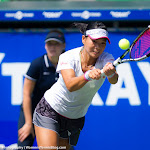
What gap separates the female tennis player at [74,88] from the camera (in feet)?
8.13

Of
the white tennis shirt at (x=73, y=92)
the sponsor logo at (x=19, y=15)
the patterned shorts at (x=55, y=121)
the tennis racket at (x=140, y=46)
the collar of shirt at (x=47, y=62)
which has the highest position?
the sponsor logo at (x=19, y=15)

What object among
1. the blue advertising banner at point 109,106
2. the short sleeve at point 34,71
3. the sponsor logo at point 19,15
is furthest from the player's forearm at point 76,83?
the sponsor logo at point 19,15

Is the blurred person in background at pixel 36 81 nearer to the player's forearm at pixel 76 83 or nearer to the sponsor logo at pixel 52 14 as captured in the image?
the sponsor logo at pixel 52 14

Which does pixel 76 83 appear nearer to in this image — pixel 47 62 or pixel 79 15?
pixel 47 62

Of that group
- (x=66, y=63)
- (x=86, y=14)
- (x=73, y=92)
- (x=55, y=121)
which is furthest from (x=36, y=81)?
(x=86, y=14)

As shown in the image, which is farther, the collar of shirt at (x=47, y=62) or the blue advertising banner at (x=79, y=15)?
the blue advertising banner at (x=79, y=15)

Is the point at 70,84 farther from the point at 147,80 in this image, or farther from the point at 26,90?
the point at 147,80

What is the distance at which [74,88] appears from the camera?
2.46m

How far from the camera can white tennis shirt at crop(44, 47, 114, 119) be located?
2609 mm

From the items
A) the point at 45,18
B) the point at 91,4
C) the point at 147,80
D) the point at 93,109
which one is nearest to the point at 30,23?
the point at 45,18

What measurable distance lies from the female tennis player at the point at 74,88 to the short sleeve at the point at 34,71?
427 mm

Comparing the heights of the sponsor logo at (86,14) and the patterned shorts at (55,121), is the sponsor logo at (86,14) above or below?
above

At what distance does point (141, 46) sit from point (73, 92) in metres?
0.64

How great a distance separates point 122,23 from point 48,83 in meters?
1.28
